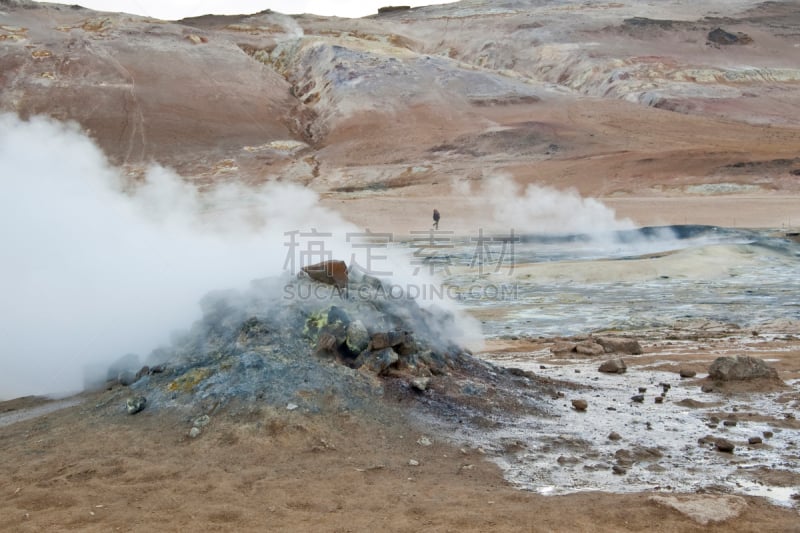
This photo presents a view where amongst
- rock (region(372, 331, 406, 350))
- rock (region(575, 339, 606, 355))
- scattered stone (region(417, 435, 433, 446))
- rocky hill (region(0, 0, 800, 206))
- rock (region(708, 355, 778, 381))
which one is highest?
rocky hill (region(0, 0, 800, 206))

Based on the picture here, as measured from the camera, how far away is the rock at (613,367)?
820 cm

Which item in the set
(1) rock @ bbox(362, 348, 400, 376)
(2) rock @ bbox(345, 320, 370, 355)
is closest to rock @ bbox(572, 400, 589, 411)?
(1) rock @ bbox(362, 348, 400, 376)

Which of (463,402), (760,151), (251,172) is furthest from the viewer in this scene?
(251,172)

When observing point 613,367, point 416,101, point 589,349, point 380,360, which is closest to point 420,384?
point 380,360

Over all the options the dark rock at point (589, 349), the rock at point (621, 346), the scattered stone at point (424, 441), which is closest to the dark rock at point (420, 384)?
→ the scattered stone at point (424, 441)

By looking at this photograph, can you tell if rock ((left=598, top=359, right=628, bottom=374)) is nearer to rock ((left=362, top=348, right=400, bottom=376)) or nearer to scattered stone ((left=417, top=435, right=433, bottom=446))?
rock ((left=362, top=348, right=400, bottom=376))

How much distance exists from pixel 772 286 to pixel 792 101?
39978 millimetres

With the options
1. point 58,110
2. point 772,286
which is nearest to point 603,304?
point 772,286

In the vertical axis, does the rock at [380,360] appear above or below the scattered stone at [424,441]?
above

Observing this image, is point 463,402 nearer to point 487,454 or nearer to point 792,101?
point 487,454

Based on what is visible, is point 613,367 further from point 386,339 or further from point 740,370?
point 386,339

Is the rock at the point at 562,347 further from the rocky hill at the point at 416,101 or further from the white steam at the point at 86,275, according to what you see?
the rocky hill at the point at 416,101

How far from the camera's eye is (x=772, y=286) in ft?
48.5

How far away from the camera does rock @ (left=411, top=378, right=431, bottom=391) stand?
6234 mm
